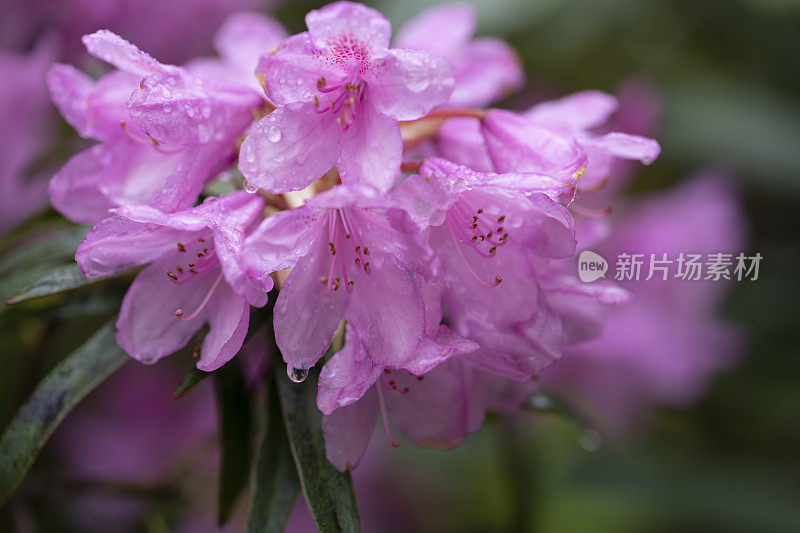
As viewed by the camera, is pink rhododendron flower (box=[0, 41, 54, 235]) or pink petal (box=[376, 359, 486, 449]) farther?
pink rhododendron flower (box=[0, 41, 54, 235])

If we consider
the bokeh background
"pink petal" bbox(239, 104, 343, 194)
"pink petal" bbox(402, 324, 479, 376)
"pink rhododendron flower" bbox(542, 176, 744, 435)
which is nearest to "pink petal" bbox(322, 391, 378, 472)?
"pink petal" bbox(402, 324, 479, 376)

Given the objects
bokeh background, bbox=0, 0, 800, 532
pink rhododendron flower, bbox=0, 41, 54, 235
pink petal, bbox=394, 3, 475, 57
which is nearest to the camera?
pink petal, bbox=394, 3, 475, 57

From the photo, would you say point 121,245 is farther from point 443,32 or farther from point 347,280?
point 443,32

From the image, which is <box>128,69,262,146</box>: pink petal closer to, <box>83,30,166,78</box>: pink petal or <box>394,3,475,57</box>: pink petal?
<box>83,30,166,78</box>: pink petal

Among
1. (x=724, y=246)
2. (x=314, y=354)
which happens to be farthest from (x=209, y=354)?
(x=724, y=246)

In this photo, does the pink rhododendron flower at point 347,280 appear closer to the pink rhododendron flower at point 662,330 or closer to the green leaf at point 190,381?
the green leaf at point 190,381

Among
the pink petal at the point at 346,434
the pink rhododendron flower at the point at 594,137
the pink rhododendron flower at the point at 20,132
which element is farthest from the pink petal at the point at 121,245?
the pink rhododendron flower at the point at 20,132

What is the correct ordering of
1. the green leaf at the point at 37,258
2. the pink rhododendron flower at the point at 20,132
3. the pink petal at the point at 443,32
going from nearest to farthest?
1. the green leaf at the point at 37,258
2. the pink petal at the point at 443,32
3. the pink rhododendron flower at the point at 20,132

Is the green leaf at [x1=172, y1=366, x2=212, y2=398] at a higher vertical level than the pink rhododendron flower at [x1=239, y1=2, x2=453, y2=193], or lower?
lower
